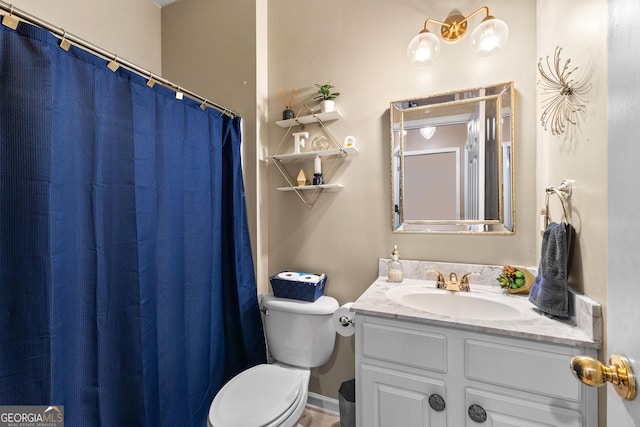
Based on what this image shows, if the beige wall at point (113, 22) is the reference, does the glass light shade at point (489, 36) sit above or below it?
below

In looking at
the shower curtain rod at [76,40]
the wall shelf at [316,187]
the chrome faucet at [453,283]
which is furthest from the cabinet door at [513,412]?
the shower curtain rod at [76,40]

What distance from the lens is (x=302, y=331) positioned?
4.96ft

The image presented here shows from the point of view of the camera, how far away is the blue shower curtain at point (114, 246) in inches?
34.2

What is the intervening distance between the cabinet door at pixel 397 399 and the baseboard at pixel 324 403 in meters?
0.64

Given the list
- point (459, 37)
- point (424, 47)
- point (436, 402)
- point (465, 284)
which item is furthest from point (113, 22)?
point (436, 402)

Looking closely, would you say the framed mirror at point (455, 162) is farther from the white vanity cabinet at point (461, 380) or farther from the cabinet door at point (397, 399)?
the cabinet door at point (397, 399)

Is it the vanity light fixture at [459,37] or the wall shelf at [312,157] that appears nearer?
the vanity light fixture at [459,37]

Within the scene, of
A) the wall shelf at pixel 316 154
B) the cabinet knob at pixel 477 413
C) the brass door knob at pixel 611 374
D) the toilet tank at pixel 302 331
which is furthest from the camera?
the wall shelf at pixel 316 154

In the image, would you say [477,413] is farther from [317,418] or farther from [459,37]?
[459,37]

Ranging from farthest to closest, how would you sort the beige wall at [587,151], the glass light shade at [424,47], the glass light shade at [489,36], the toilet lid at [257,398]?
1. the glass light shade at [424,47]
2. the glass light shade at [489,36]
3. the toilet lid at [257,398]
4. the beige wall at [587,151]

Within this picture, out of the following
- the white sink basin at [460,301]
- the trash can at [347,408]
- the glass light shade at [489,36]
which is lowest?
the trash can at [347,408]

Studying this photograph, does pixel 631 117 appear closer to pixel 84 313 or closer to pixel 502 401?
pixel 502 401

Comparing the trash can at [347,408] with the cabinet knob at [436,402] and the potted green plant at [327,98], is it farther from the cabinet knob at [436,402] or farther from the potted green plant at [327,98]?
the potted green plant at [327,98]

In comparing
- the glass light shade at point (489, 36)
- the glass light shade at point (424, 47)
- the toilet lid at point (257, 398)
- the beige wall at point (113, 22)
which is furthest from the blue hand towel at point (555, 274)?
the beige wall at point (113, 22)
